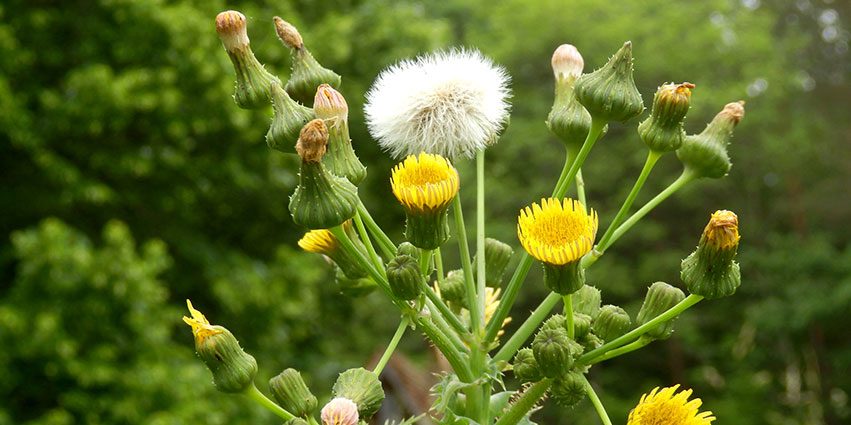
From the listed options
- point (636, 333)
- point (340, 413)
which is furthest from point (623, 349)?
point (340, 413)

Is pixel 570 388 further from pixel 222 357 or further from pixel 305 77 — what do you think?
pixel 305 77

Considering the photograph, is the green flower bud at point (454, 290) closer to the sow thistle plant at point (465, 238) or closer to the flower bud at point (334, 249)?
the sow thistle plant at point (465, 238)

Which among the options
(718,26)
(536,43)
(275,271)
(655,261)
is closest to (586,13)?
(536,43)

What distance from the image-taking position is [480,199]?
1470mm

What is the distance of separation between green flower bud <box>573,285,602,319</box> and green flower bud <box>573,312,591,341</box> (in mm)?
50

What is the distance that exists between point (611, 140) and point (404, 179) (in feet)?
50.6

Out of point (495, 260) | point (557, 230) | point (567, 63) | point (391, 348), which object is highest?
point (567, 63)

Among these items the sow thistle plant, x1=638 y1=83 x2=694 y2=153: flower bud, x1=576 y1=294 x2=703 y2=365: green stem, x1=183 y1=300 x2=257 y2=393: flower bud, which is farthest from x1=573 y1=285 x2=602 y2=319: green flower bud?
x1=183 y1=300 x2=257 y2=393: flower bud

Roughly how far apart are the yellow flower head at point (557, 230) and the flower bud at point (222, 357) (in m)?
0.43

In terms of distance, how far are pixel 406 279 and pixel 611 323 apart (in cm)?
30

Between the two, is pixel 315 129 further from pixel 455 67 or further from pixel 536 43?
pixel 536 43

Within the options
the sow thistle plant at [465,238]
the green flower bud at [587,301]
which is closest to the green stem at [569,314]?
the sow thistle plant at [465,238]

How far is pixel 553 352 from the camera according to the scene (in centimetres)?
121

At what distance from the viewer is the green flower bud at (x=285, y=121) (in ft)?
4.22
